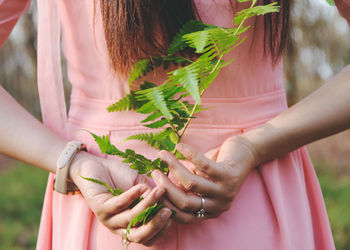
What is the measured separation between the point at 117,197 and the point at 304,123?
0.62m

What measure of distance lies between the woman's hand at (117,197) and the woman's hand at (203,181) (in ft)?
0.16

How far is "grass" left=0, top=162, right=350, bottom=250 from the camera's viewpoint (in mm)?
4410

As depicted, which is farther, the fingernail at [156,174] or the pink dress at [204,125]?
the pink dress at [204,125]

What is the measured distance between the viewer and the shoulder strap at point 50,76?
4.70 ft

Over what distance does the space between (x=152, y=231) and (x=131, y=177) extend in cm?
19

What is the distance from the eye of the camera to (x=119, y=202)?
1.12 metres

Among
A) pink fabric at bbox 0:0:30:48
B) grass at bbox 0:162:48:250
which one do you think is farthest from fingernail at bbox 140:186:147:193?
grass at bbox 0:162:48:250

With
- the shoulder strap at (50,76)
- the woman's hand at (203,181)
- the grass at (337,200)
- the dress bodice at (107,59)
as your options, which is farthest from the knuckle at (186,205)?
the grass at (337,200)

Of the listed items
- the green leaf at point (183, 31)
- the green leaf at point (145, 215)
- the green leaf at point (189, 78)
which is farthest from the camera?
the green leaf at point (183, 31)

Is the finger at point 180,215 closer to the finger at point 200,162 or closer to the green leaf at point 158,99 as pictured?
the finger at point 200,162

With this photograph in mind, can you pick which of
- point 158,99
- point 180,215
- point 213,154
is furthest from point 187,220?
point 158,99

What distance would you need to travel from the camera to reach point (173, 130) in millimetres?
1166

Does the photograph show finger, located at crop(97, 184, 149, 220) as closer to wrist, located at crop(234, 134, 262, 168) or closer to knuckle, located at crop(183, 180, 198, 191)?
knuckle, located at crop(183, 180, 198, 191)

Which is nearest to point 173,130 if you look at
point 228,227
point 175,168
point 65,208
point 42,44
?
point 175,168
